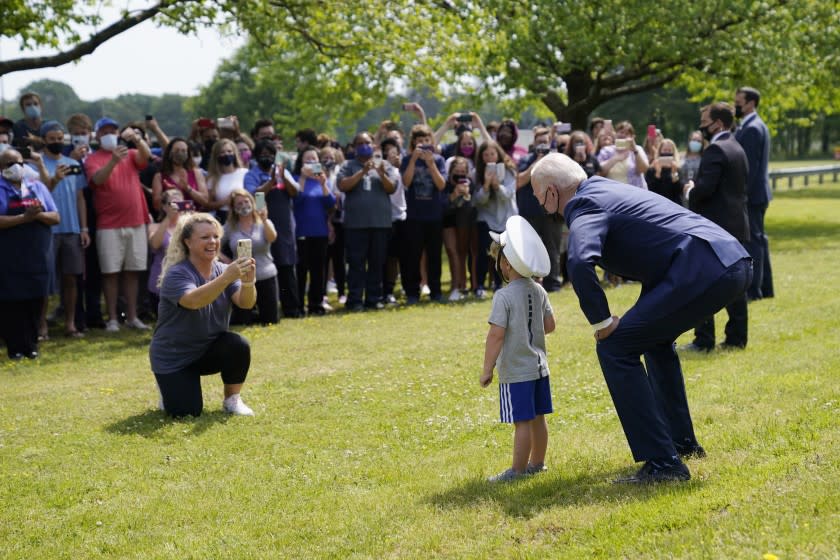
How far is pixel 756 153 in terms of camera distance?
42.7 feet

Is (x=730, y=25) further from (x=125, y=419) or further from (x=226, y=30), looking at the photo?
(x=125, y=419)

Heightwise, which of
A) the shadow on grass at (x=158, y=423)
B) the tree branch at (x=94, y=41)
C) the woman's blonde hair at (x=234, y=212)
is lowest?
the shadow on grass at (x=158, y=423)

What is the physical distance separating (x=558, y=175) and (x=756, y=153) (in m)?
7.89

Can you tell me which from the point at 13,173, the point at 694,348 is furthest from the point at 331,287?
the point at 694,348

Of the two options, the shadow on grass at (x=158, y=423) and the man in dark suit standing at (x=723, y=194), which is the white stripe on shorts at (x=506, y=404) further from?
the man in dark suit standing at (x=723, y=194)

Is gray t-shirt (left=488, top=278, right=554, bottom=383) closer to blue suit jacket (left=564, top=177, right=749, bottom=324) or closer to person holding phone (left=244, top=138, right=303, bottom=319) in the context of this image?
blue suit jacket (left=564, top=177, right=749, bottom=324)

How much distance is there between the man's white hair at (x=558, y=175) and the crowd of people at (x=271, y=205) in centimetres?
641

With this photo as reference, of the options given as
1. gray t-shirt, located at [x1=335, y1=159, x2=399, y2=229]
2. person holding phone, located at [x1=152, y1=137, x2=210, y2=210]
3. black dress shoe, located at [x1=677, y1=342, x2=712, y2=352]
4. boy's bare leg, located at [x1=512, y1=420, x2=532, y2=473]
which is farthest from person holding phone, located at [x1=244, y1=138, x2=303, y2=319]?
boy's bare leg, located at [x1=512, y1=420, x2=532, y2=473]

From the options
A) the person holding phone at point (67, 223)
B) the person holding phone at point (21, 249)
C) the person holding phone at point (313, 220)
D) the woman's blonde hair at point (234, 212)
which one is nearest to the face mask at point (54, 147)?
the person holding phone at point (67, 223)

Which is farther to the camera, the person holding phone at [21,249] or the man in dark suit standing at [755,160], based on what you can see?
the man in dark suit standing at [755,160]

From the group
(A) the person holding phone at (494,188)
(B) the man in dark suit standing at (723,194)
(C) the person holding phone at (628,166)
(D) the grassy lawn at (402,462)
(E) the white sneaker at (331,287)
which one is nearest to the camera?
(D) the grassy lawn at (402,462)

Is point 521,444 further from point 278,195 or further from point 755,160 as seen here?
point 278,195

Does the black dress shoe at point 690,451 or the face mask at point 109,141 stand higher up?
the face mask at point 109,141

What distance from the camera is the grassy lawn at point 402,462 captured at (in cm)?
539
